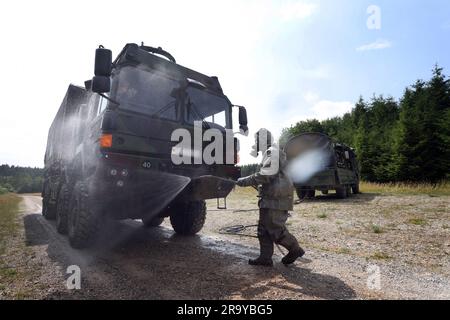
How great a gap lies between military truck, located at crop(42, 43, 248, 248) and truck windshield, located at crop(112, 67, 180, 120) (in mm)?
15

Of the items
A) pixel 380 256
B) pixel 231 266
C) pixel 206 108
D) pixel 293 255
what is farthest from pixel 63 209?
pixel 380 256

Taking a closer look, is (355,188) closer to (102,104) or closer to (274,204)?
(274,204)

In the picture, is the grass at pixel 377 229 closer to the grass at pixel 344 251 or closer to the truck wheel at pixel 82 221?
the grass at pixel 344 251

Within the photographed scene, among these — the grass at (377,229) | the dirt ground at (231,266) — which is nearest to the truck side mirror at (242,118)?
the dirt ground at (231,266)

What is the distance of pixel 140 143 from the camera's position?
14.8ft

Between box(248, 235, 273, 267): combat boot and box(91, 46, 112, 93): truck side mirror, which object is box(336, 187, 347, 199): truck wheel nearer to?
box(248, 235, 273, 267): combat boot

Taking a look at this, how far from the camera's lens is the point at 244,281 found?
3.57m

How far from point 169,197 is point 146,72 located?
7.00ft

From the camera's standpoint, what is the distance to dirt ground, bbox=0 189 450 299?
128 inches

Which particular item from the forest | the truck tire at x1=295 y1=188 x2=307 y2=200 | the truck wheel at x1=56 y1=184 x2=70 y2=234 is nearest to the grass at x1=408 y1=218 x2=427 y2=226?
the truck tire at x1=295 y1=188 x2=307 y2=200

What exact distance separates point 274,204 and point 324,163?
10125mm
